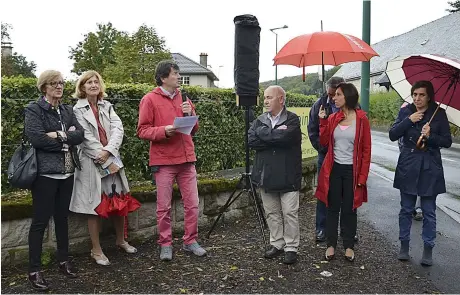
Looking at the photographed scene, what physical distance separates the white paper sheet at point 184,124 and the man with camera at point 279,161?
0.66 meters

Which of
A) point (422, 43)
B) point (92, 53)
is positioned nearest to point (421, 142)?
point (92, 53)

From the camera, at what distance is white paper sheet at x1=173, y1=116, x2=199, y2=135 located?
4.39 m

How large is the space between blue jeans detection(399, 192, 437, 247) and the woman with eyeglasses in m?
3.37

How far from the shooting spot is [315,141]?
206 inches

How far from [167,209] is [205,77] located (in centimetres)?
5142

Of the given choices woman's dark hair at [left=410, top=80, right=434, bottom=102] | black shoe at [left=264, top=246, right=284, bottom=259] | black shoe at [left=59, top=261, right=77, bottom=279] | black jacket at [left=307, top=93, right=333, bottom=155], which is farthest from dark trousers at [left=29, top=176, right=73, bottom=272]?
woman's dark hair at [left=410, top=80, right=434, bottom=102]

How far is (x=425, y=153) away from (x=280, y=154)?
1.51 m

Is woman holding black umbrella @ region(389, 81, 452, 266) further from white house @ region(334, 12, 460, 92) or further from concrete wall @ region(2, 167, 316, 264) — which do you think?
white house @ region(334, 12, 460, 92)

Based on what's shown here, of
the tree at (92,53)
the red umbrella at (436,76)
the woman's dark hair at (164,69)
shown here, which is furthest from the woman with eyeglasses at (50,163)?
the tree at (92,53)

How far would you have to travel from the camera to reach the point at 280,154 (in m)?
4.61

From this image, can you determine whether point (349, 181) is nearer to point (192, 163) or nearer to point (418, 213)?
point (192, 163)

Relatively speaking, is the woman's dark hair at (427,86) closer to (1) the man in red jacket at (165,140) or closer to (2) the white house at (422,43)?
(1) the man in red jacket at (165,140)

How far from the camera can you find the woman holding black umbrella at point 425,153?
15.0 feet

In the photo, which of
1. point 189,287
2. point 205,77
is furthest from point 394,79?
point 205,77
